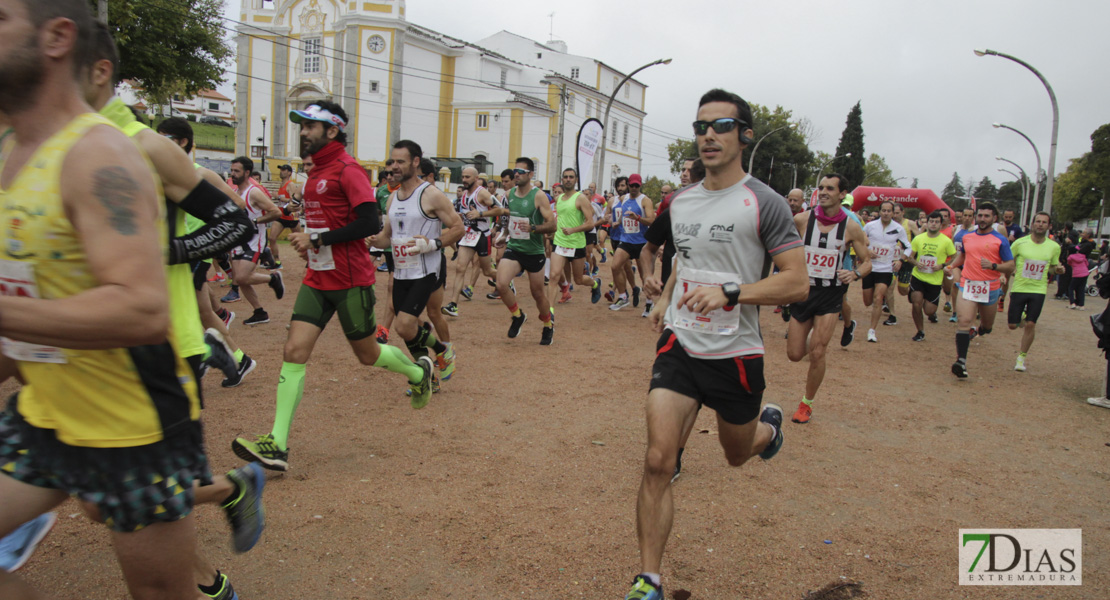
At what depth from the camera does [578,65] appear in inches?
2616

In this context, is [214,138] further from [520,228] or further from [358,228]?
[358,228]

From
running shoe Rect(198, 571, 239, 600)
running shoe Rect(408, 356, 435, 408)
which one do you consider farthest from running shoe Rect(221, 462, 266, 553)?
running shoe Rect(408, 356, 435, 408)

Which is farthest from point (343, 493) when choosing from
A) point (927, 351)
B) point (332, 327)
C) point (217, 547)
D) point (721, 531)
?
point (927, 351)

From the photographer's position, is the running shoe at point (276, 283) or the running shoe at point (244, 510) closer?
the running shoe at point (244, 510)

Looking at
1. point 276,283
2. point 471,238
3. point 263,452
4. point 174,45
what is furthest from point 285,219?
point 174,45

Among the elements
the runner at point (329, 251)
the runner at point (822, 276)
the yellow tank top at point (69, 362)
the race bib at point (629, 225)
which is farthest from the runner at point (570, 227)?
the yellow tank top at point (69, 362)

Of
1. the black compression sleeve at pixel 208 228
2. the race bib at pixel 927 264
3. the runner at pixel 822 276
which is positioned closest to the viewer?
the black compression sleeve at pixel 208 228

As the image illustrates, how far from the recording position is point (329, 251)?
481cm

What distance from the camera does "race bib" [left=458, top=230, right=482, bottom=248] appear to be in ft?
38.6

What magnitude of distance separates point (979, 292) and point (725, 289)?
7719 millimetres

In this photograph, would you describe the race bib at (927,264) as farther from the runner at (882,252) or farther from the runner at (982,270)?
the runner at (982,270)

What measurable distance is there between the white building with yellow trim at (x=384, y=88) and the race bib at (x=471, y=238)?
1517 inches

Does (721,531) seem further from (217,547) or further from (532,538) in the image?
(217,547)

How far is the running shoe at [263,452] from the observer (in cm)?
419
